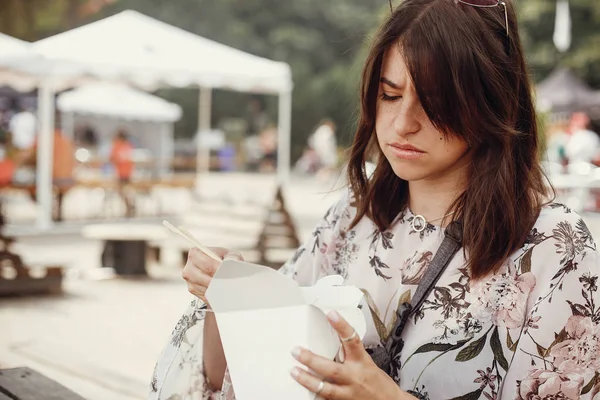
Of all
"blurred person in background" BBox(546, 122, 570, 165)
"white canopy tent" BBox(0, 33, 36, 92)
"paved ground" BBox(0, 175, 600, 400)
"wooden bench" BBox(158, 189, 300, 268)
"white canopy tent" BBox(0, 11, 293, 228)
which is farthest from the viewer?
"blurred person in background" BBox(546, 122, 570, 165)

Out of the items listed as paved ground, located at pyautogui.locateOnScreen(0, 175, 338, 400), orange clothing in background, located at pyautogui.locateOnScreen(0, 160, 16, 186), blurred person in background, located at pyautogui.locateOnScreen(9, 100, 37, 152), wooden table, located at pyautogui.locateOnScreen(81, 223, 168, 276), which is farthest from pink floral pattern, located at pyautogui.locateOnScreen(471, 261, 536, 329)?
blurred person in background, located at pyautogui.locateOnScreen(9, 100, 37, 152)

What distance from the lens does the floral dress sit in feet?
4.74

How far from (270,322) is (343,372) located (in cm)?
13

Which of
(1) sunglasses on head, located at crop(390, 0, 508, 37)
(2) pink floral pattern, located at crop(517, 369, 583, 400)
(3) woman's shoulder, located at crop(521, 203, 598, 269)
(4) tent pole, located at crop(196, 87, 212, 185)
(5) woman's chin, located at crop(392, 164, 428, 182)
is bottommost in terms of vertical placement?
(4) tent pole, located at crop(196, 87, 212, 185)

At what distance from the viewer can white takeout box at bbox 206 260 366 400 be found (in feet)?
3.87

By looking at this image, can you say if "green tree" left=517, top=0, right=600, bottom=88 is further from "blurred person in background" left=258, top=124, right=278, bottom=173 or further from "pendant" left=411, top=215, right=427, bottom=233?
"pendant" left=411, top=215, right=427, bottom=233

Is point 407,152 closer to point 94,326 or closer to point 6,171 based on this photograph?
point 94,326

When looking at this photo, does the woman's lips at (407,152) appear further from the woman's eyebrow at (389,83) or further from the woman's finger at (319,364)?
the woman's finger at (319,364)

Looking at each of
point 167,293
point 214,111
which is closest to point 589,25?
point 214,111

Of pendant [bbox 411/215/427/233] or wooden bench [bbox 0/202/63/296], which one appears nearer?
pendant [bbox 411/215/427/233]

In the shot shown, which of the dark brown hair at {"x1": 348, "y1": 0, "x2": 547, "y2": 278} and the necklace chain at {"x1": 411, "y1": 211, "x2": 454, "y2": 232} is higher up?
the dark brown hair at {"x1": 348, "y1": 0, "x2": 547, "y2": 278}

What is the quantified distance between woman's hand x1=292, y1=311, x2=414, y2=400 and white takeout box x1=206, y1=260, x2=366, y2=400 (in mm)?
16

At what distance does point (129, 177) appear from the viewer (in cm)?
1420

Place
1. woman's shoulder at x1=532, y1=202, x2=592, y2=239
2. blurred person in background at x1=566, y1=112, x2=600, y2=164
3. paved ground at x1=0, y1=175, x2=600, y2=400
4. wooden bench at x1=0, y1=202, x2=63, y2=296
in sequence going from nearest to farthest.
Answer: woman's shoulder at x1=532, y1=202, x2=592, y2=239, paved ground at x1=0, y1=175, x2=600, y2=400, wooden bench at x1=0, y1=202, x2=63, y2=296, blurred person in background at x1=566, y1=112, x2=600, y2=164
